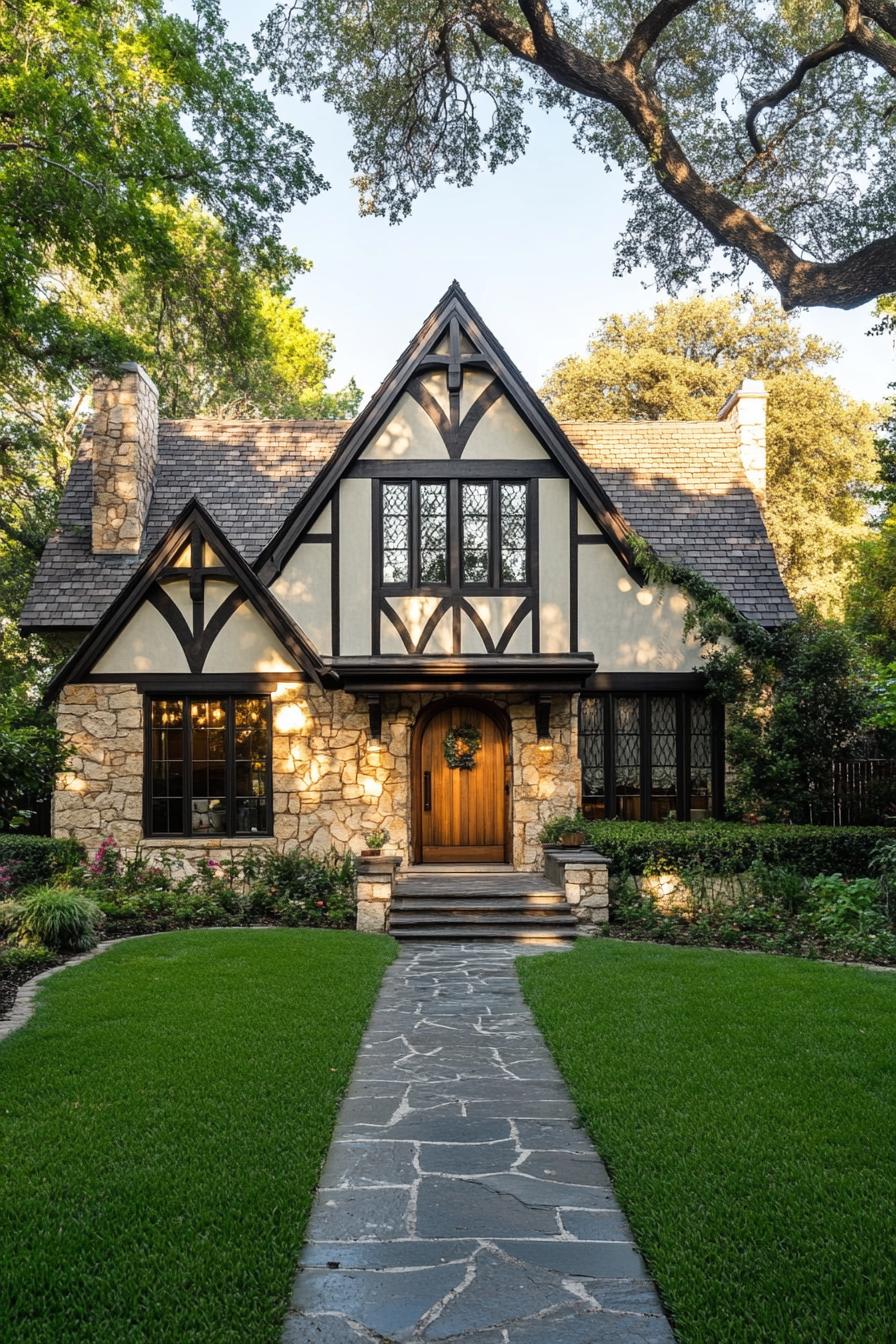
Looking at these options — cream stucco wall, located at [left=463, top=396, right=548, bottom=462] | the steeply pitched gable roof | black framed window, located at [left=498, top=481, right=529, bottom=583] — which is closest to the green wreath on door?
black framed window, located at [left=498, top=481, right=529, bottom=583]

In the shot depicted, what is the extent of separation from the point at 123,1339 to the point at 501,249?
50.4ft

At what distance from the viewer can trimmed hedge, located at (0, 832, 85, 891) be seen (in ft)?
40.8

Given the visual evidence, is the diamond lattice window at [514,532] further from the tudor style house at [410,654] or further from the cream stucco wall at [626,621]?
the cream stucco wall at [626,621]

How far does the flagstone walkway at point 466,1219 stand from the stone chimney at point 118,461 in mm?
10776

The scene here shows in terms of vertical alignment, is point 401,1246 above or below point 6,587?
below

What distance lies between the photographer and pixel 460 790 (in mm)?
13953

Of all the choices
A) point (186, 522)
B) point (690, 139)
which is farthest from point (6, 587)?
point (690, 139)

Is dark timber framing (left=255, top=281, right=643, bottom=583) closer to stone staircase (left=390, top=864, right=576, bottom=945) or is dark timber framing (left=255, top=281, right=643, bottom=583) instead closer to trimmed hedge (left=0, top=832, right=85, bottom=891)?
trimmed hedge (left=0, top=832, right=85, bottom=891)

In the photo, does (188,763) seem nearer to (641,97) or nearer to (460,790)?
(460,790)

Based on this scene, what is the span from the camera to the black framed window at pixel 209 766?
13.0 m

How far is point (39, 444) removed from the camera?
58.4 ft

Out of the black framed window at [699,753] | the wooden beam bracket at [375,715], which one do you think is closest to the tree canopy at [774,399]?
the black framed window at [699,753]

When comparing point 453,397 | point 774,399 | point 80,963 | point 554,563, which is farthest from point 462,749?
point 774,399

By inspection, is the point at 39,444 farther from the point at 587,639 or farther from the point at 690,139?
the point at 690,139
